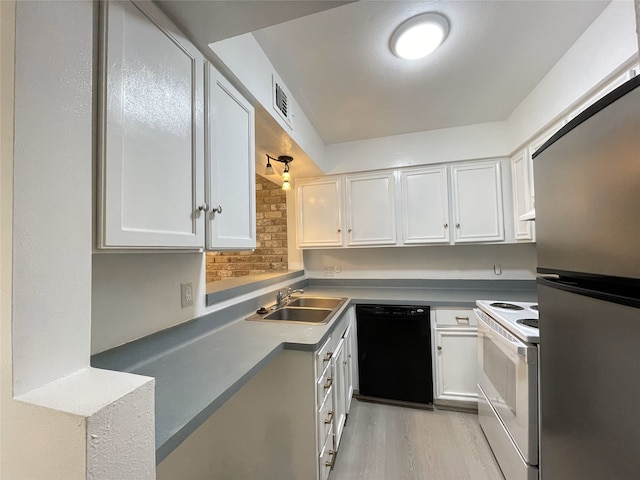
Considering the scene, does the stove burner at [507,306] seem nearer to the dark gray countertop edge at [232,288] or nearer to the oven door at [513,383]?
the oven door at [513,383]

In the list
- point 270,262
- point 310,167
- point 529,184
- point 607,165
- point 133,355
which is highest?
point 310,167

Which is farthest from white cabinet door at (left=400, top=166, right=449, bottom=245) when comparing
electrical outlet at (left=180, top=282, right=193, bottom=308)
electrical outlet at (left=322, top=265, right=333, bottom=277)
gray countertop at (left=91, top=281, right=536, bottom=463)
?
electrical outlet at (left=180, top=282, right=193, bottom=308)

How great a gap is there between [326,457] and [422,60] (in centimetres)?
228

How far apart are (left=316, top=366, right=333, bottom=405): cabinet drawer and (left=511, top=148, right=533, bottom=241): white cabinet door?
1750 mm

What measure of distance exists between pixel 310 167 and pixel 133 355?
6.56ft

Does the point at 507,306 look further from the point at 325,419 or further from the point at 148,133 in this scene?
the point at 148,133

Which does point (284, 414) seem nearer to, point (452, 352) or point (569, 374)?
point (569, 374)

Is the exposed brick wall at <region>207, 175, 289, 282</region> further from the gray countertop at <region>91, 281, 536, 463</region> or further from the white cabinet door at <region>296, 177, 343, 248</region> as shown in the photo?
the gray countertop at <region>91, 281, 536, 463</region>

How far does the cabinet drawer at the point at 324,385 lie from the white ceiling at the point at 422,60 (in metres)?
1.58

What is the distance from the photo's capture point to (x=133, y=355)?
999 millimetres

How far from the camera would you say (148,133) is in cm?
80

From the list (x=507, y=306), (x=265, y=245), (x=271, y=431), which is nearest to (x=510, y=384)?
(x=507, y=306)

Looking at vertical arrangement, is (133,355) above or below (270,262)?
below

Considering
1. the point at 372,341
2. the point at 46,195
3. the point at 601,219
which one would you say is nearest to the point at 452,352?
the point at 372,341
